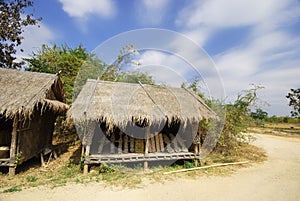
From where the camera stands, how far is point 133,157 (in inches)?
233

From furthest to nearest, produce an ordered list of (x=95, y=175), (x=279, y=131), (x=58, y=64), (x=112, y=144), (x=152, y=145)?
(x=279, y=131), (x=58, y=64), (x=152, y=145), (x=112, y=144), (x=95, y=175)

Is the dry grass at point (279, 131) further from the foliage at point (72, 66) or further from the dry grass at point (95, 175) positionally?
the foliage at point (72, 66)

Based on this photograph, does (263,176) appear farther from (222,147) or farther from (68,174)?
(68,174)

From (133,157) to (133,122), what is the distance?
1212 mm

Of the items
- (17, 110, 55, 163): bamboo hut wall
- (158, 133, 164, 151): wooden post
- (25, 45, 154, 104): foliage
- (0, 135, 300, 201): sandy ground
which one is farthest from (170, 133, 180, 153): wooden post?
(25, 45, 154, 104): foliage

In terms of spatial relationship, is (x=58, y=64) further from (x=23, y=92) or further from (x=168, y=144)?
(x=168, y=144)

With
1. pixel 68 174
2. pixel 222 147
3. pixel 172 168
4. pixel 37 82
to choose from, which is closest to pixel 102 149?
pixel 68 174

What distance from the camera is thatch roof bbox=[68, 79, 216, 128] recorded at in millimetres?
5543

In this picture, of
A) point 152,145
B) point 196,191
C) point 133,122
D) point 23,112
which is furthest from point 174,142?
point 23,112

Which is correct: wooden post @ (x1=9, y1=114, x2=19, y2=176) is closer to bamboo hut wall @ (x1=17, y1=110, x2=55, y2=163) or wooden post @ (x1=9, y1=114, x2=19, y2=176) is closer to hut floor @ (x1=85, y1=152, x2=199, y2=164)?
bamboo hut wall @ (x1=17, y1=110, x2=55, y2=163)

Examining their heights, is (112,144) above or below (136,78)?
below

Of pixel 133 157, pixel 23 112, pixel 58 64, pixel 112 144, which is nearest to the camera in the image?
pixel 23 112

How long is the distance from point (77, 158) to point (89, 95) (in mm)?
2801

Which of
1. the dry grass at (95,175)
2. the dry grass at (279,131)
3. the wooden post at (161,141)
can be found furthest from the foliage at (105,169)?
the dry grass at (279,131)
